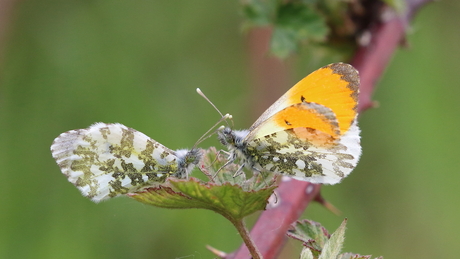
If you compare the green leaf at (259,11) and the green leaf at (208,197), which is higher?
the green leaf at (259,11)

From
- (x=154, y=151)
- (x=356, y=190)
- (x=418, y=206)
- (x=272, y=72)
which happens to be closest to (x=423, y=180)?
(x=418, y=206)

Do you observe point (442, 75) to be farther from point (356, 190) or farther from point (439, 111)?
point (356, 190)

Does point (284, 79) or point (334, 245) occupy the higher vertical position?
point (284, 79)

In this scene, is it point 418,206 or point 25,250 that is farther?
point 418,206

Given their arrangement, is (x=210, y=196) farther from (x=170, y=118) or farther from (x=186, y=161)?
(x=170, y=118)

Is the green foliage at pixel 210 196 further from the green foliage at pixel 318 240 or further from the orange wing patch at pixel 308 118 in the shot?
the orange wing patch at pixel 308 118

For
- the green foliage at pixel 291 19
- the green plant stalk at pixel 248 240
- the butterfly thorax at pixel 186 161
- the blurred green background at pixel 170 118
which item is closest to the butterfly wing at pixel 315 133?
the butterfly thorax at pixel 186 161

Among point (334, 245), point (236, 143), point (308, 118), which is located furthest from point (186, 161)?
point (334, 245)
